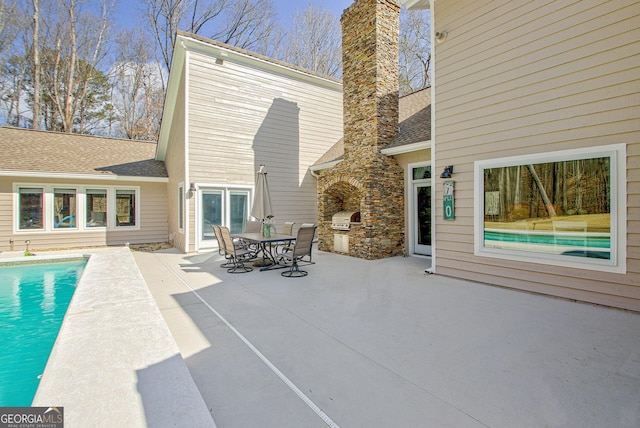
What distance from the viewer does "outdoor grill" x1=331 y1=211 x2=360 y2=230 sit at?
926cm

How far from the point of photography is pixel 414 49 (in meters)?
17.9

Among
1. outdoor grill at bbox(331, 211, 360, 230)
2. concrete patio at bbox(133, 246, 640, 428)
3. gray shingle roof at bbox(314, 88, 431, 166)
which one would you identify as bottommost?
concrete patio at bbox(133, 246, 640, 428)

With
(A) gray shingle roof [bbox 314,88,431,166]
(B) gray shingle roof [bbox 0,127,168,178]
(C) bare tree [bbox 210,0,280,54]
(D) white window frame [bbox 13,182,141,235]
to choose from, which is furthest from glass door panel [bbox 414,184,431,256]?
(C) bare tree [bbox 210,0,280,54]

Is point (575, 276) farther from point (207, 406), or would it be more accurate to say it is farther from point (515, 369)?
point (207, 406)

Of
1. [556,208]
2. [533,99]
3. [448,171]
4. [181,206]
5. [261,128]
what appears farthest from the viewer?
[261,128]

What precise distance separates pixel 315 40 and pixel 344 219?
49.1ft

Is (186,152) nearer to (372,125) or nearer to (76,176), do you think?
(76,176)

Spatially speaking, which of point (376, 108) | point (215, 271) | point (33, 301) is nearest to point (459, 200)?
point (376, 108)

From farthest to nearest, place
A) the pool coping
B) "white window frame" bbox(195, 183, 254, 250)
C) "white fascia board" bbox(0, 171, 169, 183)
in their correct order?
"white window frame" bbox(195, 183, 254, 250)
"white fascia board" bbox(0, 171, 169, 183)
the pool coping

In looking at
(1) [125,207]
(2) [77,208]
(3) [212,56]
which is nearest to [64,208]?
(2) [77,208]

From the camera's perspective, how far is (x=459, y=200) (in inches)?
243

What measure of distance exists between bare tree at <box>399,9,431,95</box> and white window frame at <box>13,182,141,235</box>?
50.2 feet

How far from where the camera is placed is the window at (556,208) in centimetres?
435

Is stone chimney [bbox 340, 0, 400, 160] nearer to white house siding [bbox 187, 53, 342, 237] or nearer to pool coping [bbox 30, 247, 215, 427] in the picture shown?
white house siding [bbox 187, 53, 342, 237]
